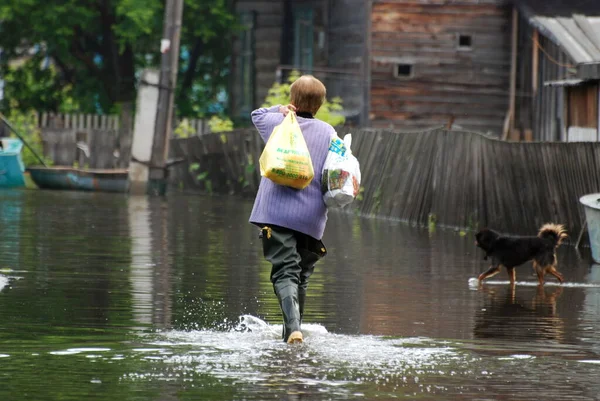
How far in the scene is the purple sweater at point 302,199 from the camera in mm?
8930

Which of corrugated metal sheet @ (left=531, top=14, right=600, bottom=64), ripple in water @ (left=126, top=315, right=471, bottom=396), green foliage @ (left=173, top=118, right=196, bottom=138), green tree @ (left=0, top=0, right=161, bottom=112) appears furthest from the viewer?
green tree @ (left=0, top=0, right=161, bottom=112)

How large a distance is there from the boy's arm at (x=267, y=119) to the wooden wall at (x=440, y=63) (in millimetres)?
20499

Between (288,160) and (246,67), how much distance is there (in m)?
27.9

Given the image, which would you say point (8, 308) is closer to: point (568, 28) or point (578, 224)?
point (578, 224)

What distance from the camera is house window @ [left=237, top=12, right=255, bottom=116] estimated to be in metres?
36.0

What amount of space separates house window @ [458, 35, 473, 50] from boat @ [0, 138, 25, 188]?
898cm

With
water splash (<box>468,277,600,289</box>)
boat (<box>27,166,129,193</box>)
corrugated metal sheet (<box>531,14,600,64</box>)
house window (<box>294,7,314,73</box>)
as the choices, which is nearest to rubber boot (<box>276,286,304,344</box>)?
water splash (<box>468,277,600,289</box>)

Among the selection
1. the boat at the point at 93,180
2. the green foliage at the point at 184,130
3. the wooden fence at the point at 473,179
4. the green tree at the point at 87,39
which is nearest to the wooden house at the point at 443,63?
the green foliage at the point at 184,130

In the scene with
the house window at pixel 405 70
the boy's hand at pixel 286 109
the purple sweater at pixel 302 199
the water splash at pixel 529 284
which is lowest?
the water splash at pixel 529 284

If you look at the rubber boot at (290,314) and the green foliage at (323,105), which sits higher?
the green foliage at (323,105)

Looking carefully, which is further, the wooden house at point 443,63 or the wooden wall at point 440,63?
the wooden wall at point 440,63

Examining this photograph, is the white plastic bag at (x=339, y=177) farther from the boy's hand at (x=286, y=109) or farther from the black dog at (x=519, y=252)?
the black dog at (x=519, y=252)

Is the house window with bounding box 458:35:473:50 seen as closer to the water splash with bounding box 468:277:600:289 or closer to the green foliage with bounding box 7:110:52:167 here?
the green foliage with bounding box 7:110:52:167

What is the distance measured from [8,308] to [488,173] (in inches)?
400
